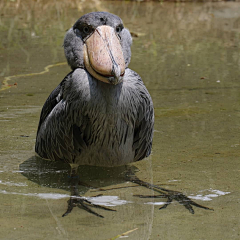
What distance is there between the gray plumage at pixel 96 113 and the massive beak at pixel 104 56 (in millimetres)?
56

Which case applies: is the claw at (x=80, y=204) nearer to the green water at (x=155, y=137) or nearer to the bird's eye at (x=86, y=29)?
the green water at (x=155, y=137)

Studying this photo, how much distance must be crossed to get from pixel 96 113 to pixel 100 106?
0.05m

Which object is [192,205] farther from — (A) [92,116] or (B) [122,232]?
(A) [92,116]

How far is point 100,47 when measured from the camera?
3465 millimetres

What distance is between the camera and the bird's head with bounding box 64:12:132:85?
3.37m

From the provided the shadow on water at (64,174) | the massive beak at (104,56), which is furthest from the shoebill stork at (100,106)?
the shadow on water at (64,174)

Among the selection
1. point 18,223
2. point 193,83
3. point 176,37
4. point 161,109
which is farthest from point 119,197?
point 176,37

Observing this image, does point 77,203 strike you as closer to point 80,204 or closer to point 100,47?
point 80,204

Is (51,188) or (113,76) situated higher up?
(113,76)

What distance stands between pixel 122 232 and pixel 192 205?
59 centimetres

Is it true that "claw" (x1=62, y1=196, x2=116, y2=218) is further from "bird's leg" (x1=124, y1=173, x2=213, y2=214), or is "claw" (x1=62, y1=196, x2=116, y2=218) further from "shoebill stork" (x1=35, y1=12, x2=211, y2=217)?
"bird's leg" (x1=124, y1=173, x2=213, y2=214)

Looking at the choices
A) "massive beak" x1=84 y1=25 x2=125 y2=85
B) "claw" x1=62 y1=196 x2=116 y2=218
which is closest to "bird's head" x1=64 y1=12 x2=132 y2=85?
"massive beak" x1=84 y1=25 x2=125 y2=85

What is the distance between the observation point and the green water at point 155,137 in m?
3.10

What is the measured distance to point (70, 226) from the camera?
3.06 meters
